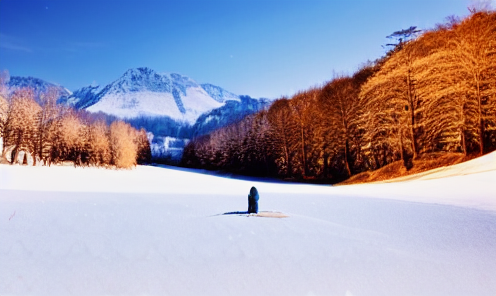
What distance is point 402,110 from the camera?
68.9 ft

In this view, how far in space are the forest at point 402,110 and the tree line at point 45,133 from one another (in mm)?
21145

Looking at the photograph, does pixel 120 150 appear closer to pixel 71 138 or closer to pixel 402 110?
pixel 71 138

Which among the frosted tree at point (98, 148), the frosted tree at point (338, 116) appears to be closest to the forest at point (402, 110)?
the frosted tree at point (338, 116)

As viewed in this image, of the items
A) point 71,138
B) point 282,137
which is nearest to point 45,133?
point 71,138

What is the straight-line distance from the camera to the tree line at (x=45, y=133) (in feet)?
89.8

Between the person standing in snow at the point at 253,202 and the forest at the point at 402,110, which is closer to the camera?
the person standing in snow at the point at 253,202

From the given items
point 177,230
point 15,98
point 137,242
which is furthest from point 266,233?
point 15,98

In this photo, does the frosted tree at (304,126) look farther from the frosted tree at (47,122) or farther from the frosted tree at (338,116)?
the frosted tree at (47,122)

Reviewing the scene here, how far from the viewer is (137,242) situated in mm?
5195

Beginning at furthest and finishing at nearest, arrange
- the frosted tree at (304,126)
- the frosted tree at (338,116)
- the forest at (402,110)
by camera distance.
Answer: the frosted tree at (304,126) → the frosted tree at (338,116) → the forest at (402,110)

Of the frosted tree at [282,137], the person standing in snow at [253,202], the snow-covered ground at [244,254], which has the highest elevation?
the frosted tree at [282,137]

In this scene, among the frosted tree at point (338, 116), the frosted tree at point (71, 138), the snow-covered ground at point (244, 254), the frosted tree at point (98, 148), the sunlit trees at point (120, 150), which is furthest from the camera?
the sunlit trees at point (120, 150)

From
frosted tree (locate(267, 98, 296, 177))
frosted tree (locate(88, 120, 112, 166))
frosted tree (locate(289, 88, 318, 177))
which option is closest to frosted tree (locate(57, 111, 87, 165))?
frosted tree (locate(88, 120, 112, 166))

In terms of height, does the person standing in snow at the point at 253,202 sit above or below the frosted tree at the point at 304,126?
below
